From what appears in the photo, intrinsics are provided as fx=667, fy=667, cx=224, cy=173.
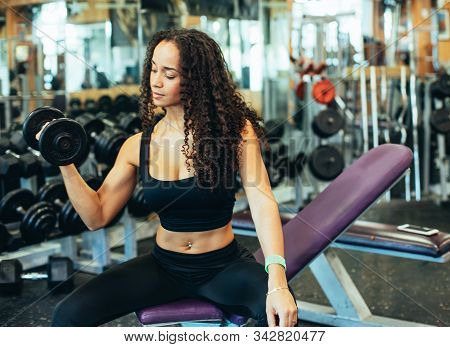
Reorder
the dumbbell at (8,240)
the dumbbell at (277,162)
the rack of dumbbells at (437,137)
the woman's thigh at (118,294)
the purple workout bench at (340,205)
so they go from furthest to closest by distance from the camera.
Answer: the rack of dumbbells at (437,137), the dumbbell at (277,162), the dumbbell at (8,240), the purple workout bench at (340,205), the woman's thigh at (118,294)

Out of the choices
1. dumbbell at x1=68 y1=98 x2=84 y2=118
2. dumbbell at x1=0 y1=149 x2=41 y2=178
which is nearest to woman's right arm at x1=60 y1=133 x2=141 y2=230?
dumbbell at x1=0 y1=149 x2=41 y2=178

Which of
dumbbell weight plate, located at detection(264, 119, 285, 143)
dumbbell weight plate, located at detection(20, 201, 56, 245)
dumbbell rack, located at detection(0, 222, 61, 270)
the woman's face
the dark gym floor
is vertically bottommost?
the dark gym floor

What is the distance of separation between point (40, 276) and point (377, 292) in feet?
5.53

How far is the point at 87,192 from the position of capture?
5.89 ft

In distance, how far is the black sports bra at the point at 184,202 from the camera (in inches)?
72.4

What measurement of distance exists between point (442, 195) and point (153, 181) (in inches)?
180

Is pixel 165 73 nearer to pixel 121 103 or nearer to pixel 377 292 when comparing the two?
pixel 377 292

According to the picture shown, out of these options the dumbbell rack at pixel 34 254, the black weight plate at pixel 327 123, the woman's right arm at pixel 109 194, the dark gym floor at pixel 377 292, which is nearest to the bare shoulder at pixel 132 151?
the woman's right arm at pixel 109 194

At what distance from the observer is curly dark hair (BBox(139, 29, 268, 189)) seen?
1827mm

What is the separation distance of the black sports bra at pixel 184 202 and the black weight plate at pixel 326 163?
3577 millimetres

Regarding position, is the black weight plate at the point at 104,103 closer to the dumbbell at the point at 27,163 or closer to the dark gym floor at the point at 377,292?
the dark gym floor at the point at 377,292

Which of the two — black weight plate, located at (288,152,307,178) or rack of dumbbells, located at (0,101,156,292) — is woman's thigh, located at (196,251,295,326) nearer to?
rack of dumbbells, located at (0,101,156,292)

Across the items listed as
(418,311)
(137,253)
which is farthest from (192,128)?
(137,253)

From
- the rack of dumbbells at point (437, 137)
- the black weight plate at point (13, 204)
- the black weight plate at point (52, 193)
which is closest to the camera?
the black weight plate at point (13, 204)
